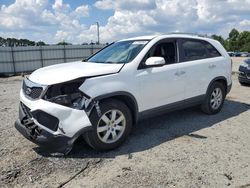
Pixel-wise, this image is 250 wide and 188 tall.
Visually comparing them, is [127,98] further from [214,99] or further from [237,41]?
[237,41]

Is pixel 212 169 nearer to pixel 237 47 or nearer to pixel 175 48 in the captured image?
pixel 175 48

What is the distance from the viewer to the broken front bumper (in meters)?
4.14

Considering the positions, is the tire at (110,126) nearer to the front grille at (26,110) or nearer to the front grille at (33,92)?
the front grille at (33,92)

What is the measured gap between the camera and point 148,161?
169 inches

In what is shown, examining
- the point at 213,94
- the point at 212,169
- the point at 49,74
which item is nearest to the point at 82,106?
the point at 49,74

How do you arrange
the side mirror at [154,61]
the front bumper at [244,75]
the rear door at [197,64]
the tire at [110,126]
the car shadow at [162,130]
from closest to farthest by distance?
the tire at [110,126]
the car shadow at [162,130]
the side mirror at [154,61]
the rear door at [197,64]
the front bumper at [244,75]

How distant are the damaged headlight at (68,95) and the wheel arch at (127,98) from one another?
0.25 metres

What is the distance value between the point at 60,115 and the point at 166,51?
2602 mm

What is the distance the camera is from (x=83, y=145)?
4.86 metres

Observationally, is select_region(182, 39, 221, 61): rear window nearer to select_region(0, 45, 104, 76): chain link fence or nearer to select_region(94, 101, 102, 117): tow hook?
select_region(94, 101, 102, 117): tow hook

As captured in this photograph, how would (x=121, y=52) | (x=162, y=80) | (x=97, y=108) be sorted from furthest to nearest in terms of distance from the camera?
(x=121, y=52), (x=162, y=80), (x=97, y=108)

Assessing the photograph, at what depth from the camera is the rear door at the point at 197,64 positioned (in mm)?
5883

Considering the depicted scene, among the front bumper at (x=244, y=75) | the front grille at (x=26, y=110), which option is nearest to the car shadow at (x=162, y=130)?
the front grille at (x=26, y=110)

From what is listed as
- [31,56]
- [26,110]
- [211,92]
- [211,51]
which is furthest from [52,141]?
[31,56]
